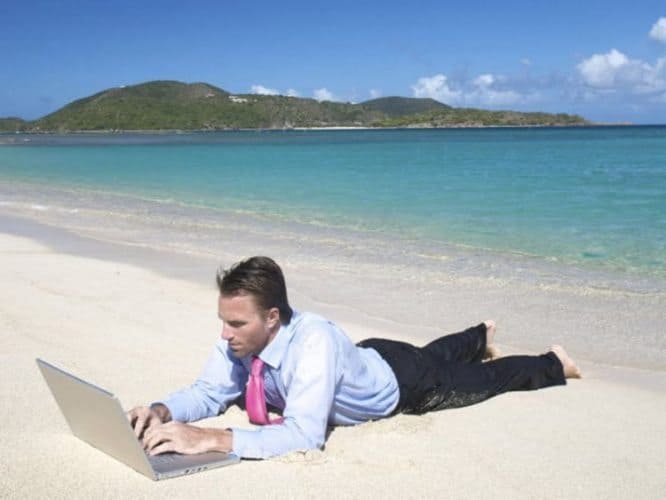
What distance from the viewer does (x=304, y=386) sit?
3787mm

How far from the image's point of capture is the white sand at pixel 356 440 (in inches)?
139

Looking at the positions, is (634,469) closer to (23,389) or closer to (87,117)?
(23,389)

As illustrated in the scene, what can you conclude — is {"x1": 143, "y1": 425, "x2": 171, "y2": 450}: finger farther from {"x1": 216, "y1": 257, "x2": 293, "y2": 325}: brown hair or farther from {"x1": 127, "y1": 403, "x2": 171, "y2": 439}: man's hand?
{"x1": 216, "y1": 257, "x2": 293, "y2": 325}: brown hair

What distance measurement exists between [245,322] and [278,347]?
0.24 metres

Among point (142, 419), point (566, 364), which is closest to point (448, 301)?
point (566, 364)

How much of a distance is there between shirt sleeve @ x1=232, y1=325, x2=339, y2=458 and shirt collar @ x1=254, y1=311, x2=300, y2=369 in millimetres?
101

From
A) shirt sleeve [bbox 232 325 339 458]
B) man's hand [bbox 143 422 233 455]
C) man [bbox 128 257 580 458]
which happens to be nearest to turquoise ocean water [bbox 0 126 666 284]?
man [bbox 128 257 580 458]

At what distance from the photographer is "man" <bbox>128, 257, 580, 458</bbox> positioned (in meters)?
3.79

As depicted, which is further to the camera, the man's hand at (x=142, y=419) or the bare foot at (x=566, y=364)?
the bare foot at (x=566, y=364)

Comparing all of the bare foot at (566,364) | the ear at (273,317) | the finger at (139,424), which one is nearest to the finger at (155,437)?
the finger at (139,424)

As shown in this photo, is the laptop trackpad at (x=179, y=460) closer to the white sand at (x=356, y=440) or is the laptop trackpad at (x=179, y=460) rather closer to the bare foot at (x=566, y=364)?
the white sand at (x=356, y=440)

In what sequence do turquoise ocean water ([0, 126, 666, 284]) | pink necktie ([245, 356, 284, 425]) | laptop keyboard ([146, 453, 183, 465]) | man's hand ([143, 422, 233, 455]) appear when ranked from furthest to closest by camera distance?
turquoise ocean water ([0, 126, 666, 284]) < pink necktie ([245, 356, 284, 425]) < man's hand ([143, 422, 233, 455]) < laptop keyboard ([146, 453, 183, 465])

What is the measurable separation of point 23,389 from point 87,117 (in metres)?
198

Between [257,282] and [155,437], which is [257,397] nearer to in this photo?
[155,437]
